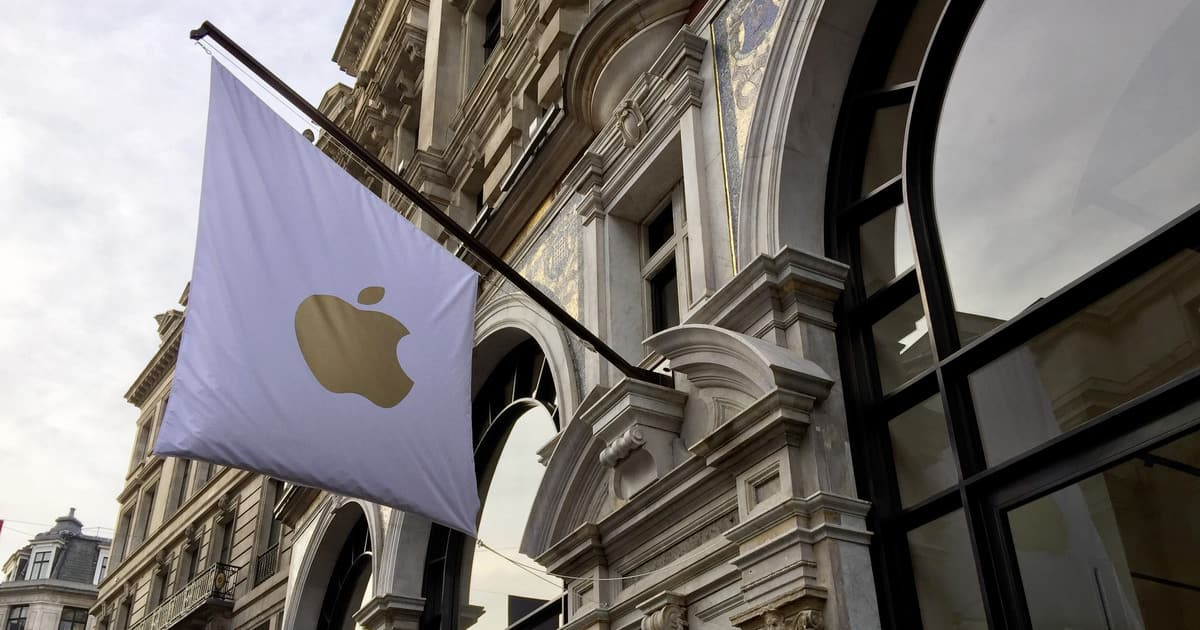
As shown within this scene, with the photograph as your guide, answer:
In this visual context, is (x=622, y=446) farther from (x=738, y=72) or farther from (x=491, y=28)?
(x=491, y=28)

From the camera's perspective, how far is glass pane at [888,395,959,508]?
278 inches

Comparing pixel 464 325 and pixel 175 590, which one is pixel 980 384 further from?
pixel 175 590

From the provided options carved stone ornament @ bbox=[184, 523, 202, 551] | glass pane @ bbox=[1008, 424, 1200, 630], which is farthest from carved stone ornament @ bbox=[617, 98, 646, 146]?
carved stone ornament @ bbox=[184, 523, 202, 551]

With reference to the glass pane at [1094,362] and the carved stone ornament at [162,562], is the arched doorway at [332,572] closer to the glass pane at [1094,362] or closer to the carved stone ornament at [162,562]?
the glass pane at [1094,362]

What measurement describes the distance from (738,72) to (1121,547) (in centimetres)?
562

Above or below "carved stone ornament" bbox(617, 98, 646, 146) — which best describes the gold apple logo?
below

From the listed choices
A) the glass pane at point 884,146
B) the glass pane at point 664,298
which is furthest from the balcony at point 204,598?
the glass pane at point 884,146

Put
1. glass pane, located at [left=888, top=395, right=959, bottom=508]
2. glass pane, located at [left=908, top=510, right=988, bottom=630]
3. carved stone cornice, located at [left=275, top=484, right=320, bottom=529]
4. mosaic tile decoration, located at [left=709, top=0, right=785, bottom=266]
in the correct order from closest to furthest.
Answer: glass pane, located at [left=908, top=510, right=988, bottom=630] < glass pane, located at [left=888, top=395, right=959, bottom=508] < mosaic tile decoration, located at [left=709, top=0, right=785, bottom=266] < carved stone cornice, located at [left=275, top=484, right=320, bottom=529]

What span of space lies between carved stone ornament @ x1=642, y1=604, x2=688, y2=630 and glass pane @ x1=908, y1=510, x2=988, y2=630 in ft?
6.80

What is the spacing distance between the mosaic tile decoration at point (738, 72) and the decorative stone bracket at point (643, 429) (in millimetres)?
1396

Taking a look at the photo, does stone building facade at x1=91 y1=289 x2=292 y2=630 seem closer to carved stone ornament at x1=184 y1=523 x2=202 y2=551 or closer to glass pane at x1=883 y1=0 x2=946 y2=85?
carved stone ornament at x1=184 y1=523 x2=202 y2=551

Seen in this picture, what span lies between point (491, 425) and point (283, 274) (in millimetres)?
7136

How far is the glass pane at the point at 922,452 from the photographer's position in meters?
7.05

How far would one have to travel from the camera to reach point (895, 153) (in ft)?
27.7
